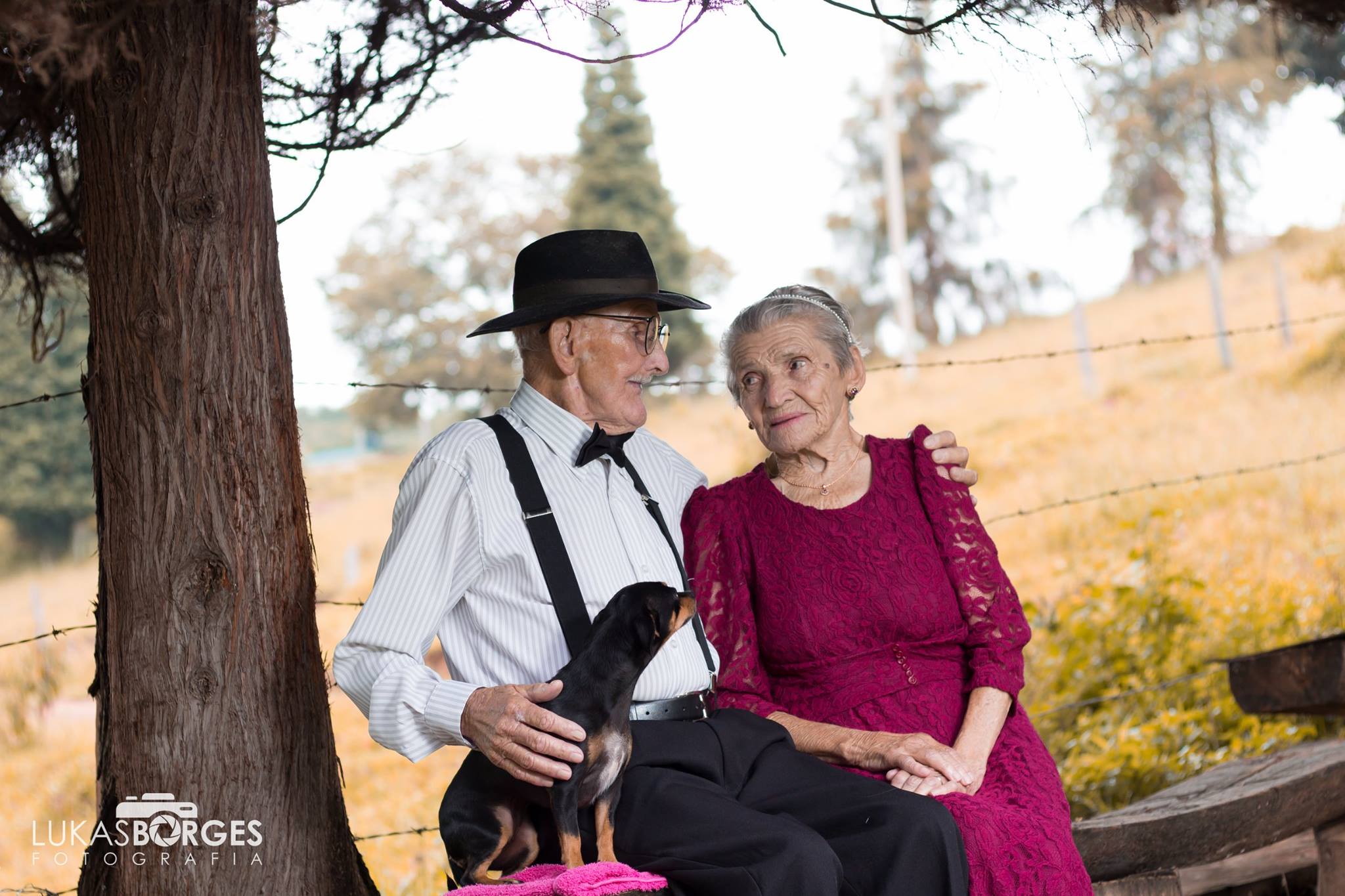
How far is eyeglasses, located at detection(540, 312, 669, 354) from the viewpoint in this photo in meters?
2.98

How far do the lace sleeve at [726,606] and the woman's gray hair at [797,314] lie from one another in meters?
0.42

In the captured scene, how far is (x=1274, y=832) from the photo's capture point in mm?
3898

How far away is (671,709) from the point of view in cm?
283

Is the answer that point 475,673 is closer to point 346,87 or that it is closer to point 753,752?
point 753,752

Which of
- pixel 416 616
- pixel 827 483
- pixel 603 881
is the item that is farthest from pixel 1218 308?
pixel 603 881

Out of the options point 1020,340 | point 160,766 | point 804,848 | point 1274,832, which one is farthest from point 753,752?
point 1020,340

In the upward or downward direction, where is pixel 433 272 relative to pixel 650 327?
upward

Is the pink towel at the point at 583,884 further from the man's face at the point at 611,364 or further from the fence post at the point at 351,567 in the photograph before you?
the fence post at the point at 351,567

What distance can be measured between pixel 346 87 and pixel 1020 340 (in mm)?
23617

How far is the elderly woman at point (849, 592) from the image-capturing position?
10.2 feet

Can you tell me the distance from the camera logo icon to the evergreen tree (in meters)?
23.8

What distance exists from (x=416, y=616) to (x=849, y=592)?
119 cm

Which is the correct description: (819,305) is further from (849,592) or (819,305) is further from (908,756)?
(908,756)

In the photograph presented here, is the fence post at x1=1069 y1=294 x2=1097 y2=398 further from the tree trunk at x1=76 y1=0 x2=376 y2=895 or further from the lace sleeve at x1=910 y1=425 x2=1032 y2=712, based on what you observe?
the tree trunk at x1=76 y1=0 x2=376 y2=895
